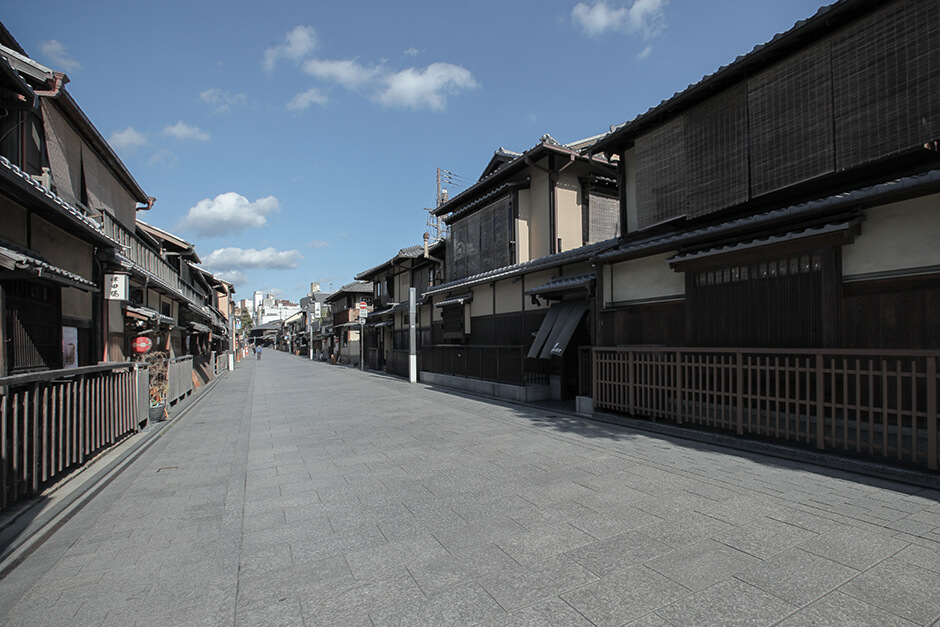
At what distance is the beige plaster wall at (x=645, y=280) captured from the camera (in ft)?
29.3

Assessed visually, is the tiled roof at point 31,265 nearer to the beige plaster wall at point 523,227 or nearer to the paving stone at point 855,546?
the paving stone at point 855,546

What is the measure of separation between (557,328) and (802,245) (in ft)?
20.4

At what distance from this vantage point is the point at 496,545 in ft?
12.8

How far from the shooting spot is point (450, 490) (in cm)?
544

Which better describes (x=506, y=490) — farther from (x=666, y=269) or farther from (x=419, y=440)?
(x=666, y=269)

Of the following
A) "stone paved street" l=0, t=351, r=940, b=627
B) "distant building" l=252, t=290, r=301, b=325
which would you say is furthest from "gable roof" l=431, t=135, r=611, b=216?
"distant building" l=252, t=290, r=301, b=325

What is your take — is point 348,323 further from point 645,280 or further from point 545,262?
point 645,280

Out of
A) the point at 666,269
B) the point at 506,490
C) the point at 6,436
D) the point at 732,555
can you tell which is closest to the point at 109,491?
the point at 6,436

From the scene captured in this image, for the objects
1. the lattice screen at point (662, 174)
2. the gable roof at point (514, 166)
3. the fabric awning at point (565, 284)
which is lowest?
the fabric awning at point (565, 284)

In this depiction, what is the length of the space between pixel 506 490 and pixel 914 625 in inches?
139

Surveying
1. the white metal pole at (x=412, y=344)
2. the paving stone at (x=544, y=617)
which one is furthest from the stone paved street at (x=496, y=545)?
the white metal pole at (x=412, y=344)

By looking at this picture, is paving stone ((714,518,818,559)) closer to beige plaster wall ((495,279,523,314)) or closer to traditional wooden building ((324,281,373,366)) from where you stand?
beige plaster wall ((495,279,523,314))

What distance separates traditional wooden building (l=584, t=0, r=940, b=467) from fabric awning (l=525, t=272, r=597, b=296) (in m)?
1.32

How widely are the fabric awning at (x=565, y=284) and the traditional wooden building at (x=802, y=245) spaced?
1.32 metres
